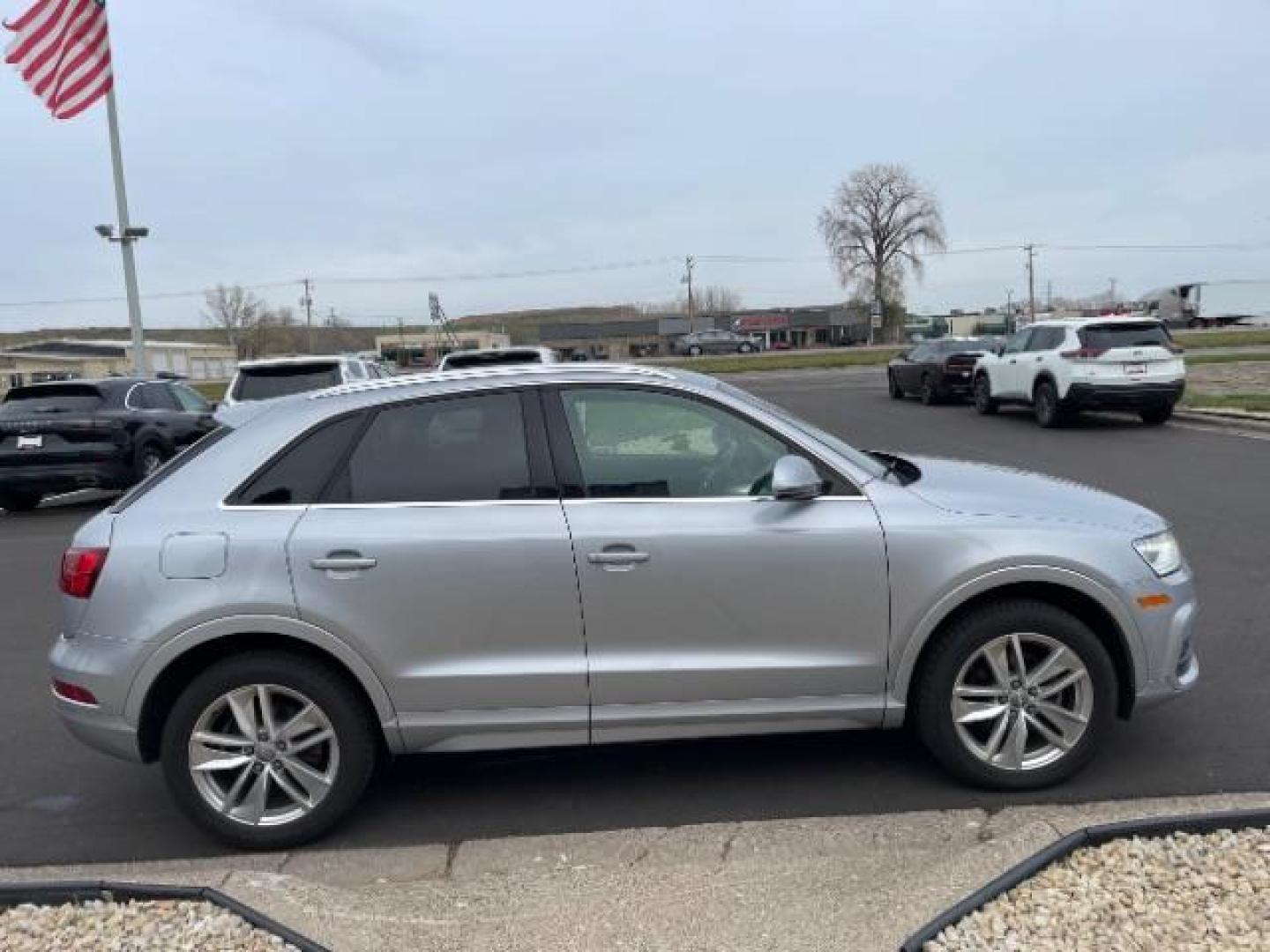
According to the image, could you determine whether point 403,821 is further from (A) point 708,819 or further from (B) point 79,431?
(B) point 79,431

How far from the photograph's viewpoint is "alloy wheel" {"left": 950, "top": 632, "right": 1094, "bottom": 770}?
11.9ft

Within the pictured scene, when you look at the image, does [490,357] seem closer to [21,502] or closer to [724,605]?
[21,502]

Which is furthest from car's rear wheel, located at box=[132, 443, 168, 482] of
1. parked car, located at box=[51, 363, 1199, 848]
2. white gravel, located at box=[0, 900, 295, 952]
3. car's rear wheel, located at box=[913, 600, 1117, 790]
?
car's rear wheel, located at box=[913, 600, 1117, 790]

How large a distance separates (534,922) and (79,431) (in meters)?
10.6

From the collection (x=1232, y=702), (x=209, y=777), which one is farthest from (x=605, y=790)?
(x=1232, y=702)

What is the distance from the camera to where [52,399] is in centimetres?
1170

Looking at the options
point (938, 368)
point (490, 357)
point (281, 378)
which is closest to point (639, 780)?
point (490, 357)

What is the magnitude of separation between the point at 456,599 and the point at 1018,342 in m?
16.1

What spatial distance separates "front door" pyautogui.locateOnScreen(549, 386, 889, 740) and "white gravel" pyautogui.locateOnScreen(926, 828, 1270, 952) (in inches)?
35.1

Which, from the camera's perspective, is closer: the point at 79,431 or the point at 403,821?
the point at 403,821

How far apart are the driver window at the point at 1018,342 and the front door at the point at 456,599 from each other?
50.7ft

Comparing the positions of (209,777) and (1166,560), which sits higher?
(1166,560)

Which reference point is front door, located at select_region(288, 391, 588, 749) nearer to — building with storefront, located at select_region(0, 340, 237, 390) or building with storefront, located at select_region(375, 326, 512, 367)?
building with storefront, located at select_region(375, 326, 512, 367)

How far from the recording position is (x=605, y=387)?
3.79m
